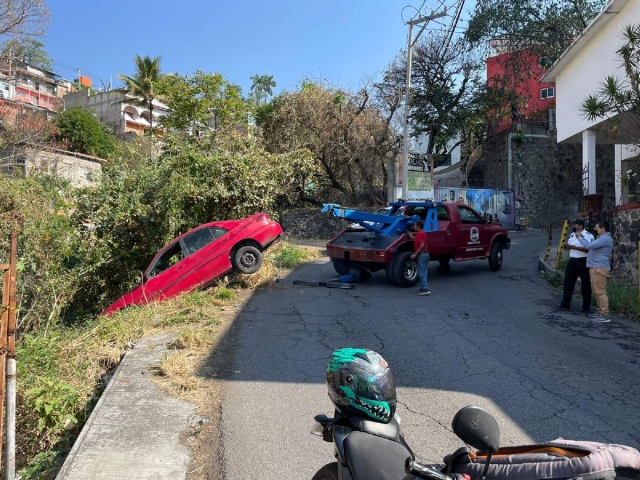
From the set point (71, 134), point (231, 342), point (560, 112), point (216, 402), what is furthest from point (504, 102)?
point (71, 134)

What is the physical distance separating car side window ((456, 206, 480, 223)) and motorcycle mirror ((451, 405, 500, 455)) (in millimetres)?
10807

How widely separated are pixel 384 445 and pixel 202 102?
93.6ft

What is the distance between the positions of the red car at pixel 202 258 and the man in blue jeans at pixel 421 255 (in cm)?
302

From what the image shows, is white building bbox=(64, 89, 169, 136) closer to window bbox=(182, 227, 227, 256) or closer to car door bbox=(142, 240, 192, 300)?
window bbox=(182, 227, 227, 256)

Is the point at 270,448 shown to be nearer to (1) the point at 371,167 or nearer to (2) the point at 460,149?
(1) the point at 371,167


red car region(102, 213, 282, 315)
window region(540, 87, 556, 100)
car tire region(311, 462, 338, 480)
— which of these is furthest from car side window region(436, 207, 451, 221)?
window region(540, 87, 556, 100)

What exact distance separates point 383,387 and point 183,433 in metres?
2.57

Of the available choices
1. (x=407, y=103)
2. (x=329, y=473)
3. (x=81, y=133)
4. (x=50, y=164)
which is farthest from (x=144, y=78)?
(x=329, y=473)

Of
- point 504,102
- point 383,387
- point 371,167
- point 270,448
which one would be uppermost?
point 504,102

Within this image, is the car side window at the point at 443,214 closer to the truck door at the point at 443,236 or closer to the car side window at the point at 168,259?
the truck door at the point at 443,236

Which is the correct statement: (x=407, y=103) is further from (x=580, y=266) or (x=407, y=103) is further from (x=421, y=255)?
(x=580, y=266)

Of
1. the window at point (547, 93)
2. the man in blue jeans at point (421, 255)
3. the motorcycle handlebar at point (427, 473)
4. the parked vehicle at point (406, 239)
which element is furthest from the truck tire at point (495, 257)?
the window at point (547, 93)

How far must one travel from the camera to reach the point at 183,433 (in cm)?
443

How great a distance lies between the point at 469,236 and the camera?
1252 cm
